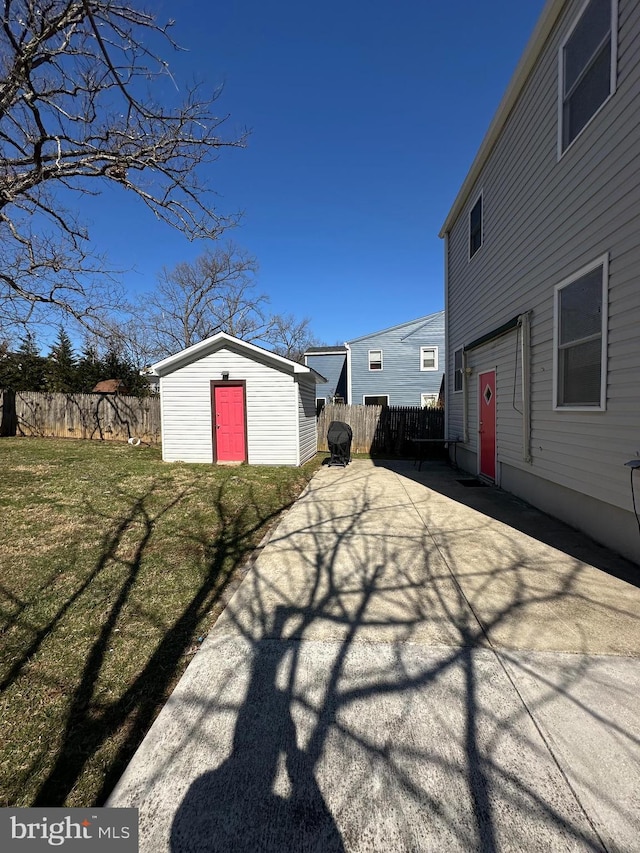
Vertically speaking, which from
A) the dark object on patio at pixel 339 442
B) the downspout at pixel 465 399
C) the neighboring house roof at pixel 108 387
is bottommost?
the dark object on patio at pixel 339 442

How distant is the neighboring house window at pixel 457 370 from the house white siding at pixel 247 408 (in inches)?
168

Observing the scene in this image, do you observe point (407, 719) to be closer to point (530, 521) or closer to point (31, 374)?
point (530, 521)

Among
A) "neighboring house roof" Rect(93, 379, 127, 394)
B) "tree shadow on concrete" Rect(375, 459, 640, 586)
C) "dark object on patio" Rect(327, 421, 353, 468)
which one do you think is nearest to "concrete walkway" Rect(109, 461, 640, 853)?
"tree shadow on concrete" Rect(375, 459, 640, 586)

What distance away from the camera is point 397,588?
10.6 ft

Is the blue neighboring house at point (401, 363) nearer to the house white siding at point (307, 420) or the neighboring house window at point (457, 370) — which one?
the house white siding at point (307, 420)

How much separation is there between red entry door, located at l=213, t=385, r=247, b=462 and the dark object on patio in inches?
93.5

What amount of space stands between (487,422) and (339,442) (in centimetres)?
375

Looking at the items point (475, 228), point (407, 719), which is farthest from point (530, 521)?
point (475, 228)

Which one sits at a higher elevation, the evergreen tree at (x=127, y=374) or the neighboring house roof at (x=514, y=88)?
the neighboring house roof at (x=514, y=88)

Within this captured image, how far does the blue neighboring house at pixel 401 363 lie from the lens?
62.6ft

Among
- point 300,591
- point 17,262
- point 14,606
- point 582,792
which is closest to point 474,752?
point 582,792

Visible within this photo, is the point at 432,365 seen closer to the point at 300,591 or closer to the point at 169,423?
the point at 169,423

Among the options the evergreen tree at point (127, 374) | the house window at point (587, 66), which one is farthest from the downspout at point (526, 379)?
the evergreen tree at point (127, 374)

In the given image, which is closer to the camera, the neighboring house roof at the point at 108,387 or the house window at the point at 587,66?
the house window at the point at 587,66
